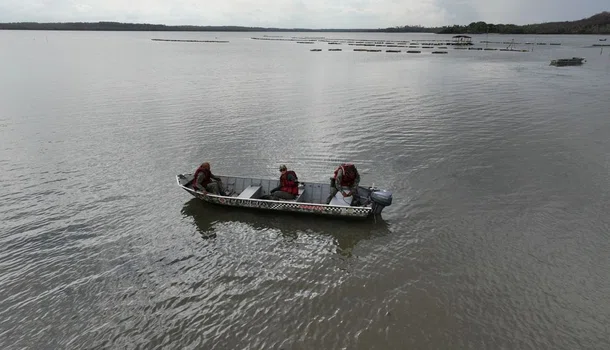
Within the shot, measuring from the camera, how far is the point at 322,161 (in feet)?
72.9

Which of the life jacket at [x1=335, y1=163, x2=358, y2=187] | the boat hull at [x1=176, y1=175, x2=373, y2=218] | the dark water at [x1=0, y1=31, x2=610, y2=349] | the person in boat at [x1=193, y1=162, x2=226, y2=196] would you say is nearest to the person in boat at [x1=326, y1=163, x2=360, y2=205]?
the life jacket at [x1=335, y1=163, x2=358, y2=187]

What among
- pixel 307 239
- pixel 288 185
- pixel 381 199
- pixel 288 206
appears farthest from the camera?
pixel 288 185

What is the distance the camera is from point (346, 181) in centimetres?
1594

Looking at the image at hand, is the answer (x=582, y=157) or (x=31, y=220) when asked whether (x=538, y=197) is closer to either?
(x=582, y=157)

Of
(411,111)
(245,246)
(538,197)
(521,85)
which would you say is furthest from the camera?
(521,85)

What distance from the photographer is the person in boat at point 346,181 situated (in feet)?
51.8

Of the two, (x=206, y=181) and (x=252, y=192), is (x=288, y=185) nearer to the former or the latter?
(x=252, y=192)

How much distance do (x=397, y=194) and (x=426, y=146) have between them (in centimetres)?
795

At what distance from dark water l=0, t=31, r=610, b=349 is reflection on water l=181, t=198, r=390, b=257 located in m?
0.08

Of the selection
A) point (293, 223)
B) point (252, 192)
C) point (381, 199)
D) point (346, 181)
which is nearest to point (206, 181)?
point (252, 192)

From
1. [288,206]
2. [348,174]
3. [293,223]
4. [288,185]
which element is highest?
[348,174]

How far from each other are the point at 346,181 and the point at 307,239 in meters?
3.00

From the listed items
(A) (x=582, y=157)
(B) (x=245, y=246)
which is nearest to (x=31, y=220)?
(B) (x=245, y=246)

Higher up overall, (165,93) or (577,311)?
(165,93)
